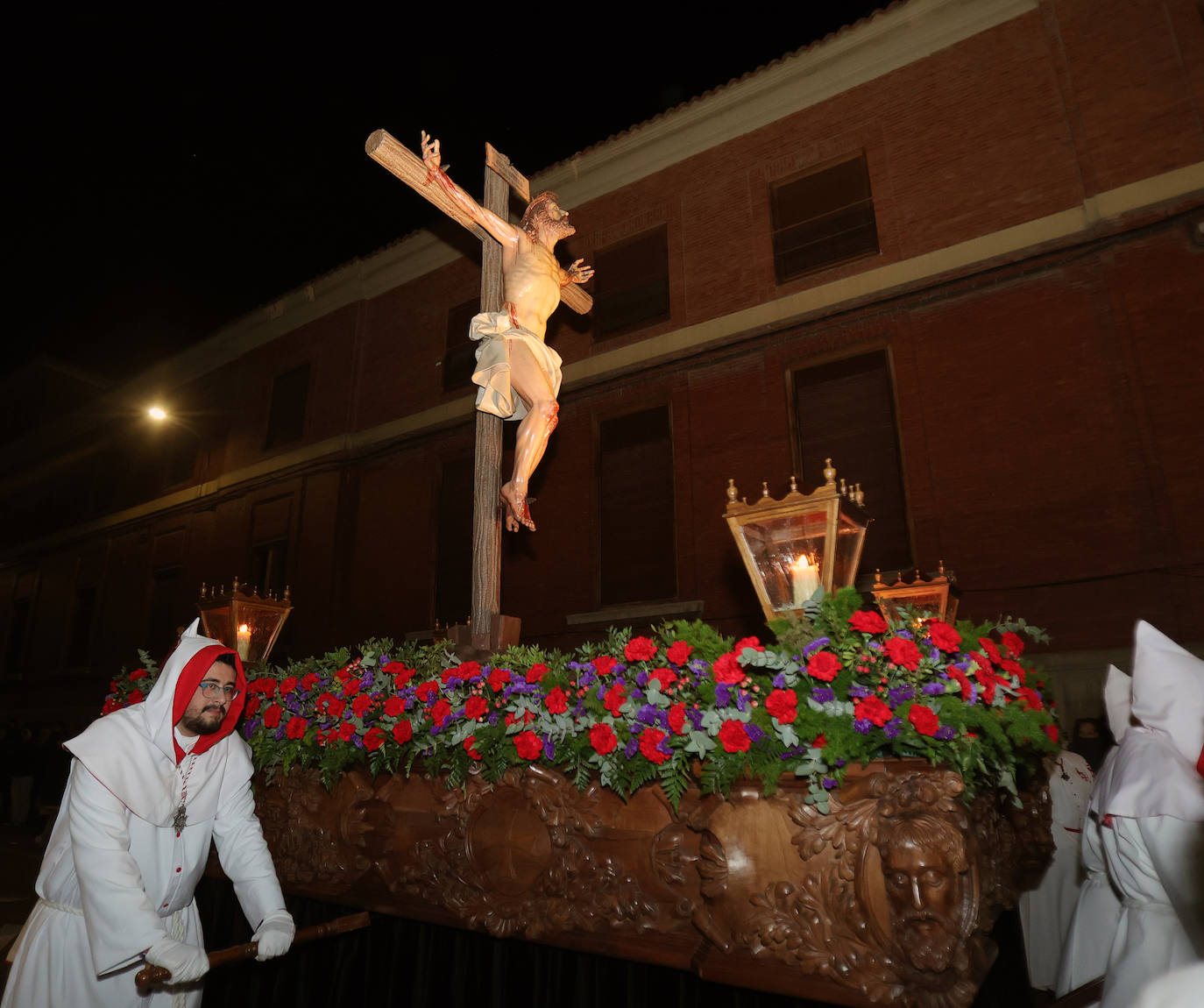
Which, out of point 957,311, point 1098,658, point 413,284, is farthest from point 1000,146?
point 413,284

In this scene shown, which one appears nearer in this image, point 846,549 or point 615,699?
point 615,699

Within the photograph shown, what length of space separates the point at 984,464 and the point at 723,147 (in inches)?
238

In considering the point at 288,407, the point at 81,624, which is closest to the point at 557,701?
the point at 288,407

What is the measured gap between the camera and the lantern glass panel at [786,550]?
3895 mm

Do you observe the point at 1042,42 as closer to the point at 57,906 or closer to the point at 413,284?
the point at 413,284

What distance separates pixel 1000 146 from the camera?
9188 mm

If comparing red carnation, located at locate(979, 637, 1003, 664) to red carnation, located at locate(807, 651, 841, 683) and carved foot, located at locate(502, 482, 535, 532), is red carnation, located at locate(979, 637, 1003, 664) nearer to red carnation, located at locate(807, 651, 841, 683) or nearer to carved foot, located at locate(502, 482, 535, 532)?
red carnation, located at locate(807, 651, 841, 683)

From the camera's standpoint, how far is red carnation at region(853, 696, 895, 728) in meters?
2.52

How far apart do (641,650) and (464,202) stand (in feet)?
11.8

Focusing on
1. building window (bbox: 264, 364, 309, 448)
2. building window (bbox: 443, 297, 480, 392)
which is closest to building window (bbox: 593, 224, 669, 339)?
building window (bbox: 443, 297, 480, 392)

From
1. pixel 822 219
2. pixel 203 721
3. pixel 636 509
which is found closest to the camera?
pixel 203 721

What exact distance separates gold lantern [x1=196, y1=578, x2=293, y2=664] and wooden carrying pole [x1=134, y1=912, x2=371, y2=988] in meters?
3.74

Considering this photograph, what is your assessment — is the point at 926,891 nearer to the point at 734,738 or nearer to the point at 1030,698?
the point at 734,738

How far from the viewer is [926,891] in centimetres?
232
